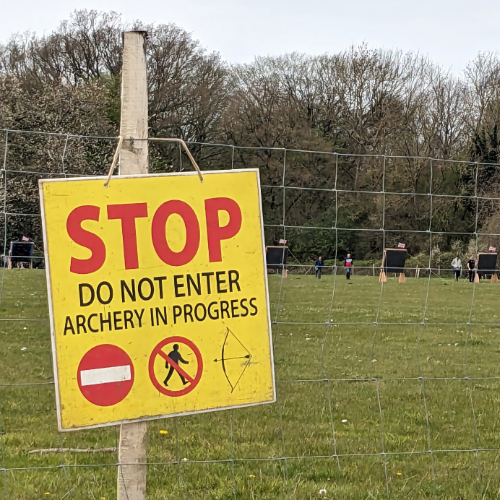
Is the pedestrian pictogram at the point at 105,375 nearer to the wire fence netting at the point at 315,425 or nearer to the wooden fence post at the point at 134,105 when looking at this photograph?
the wooden fence post at the point at 134,105

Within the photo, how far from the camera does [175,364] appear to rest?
9.26 ft

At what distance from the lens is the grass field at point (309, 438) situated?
4141mm

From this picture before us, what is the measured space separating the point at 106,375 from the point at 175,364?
0.27m

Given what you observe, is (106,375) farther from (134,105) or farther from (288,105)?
(288,105)

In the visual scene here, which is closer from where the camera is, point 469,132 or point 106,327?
point 106,327

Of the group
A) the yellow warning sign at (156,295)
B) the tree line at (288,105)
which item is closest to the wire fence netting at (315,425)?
the yellow warning sign at (156,295)

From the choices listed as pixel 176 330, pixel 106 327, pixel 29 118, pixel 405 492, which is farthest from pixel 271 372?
pixel 29 118

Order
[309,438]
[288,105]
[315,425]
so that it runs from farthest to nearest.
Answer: [288,105] → [315,425] → [309,438]

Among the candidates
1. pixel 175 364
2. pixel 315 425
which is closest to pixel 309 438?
pixel 315 425

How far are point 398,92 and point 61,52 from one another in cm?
1931

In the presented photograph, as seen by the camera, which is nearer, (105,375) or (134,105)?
(105,375)

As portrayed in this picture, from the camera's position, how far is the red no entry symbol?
9.13 ft

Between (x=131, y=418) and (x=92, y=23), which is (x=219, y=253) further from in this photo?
(x=92, y=23)

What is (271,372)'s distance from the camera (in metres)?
2.94
